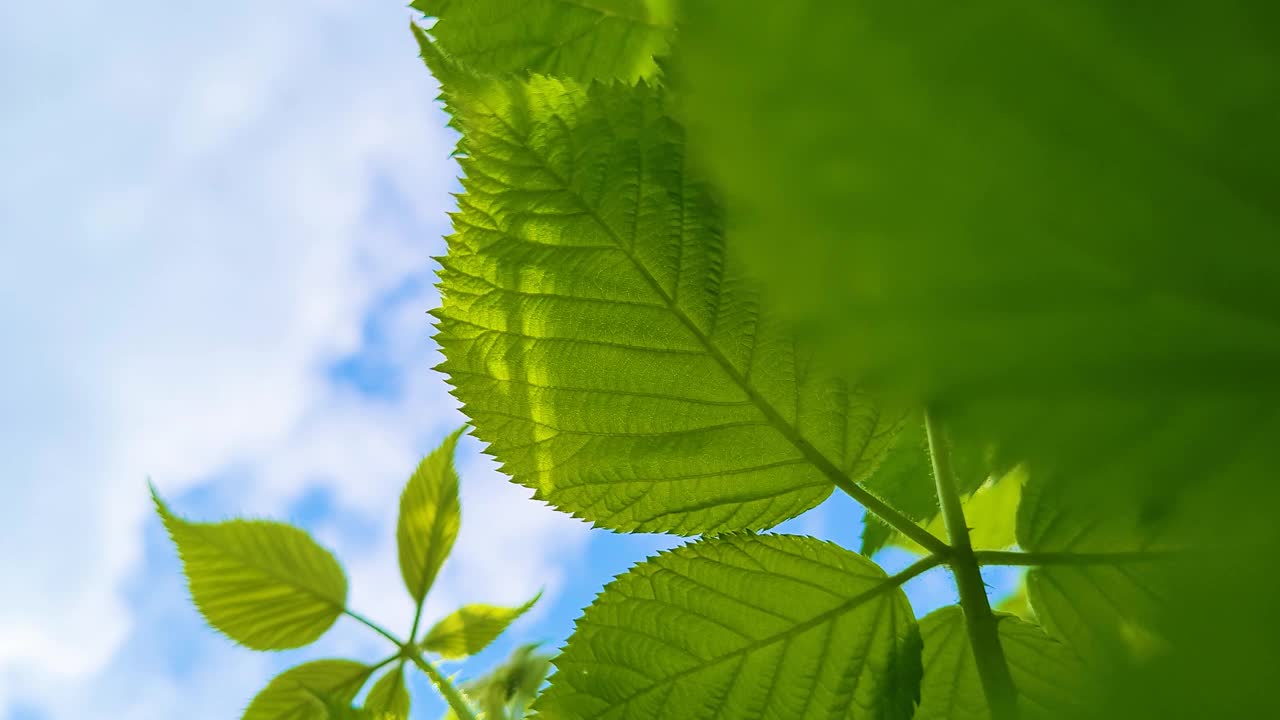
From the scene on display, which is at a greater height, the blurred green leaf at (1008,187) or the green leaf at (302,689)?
the green leaf at (302,689)

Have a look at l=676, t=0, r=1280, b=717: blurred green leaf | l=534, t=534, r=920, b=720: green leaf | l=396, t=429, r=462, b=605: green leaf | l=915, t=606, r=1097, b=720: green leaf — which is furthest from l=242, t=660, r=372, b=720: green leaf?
l=676, t=0, r=1280, b=717: blurred green leaf

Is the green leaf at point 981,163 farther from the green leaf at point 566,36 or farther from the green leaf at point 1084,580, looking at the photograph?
the green leaf at point 566,36

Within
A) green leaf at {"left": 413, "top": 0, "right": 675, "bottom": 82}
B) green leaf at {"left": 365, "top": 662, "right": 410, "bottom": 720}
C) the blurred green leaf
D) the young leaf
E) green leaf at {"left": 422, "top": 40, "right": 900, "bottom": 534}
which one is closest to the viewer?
the blurred green leaf

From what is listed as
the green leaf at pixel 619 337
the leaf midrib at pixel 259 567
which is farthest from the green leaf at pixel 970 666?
the leaf midrib at pixel 259 567

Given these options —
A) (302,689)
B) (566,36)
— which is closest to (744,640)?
(566,36)

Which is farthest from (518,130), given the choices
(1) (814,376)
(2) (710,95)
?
(2) (710,95)

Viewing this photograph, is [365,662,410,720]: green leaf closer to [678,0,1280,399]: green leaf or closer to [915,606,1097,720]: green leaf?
[915,606,1097,720]: green leaf

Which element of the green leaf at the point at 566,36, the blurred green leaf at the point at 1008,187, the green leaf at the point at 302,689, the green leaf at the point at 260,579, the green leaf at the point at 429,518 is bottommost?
the blurred green leaf at the point at 1008,187
